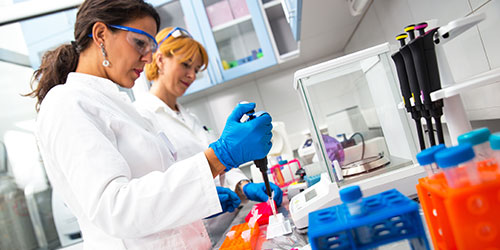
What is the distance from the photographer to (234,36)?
2.73m

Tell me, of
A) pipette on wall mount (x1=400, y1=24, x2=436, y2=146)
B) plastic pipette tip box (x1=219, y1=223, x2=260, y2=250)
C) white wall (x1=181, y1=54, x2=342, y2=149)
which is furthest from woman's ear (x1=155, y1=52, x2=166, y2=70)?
pipette on wall mount (x1=400, y1=24, x2=436, y2=146)

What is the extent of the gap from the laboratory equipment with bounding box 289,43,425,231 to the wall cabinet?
1.56 m

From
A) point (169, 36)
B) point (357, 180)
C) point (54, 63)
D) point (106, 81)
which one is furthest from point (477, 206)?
point (169, 36)

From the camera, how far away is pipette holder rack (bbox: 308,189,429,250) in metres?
0.41

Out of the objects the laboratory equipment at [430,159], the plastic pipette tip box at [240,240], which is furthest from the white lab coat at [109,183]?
the laboratory equipment at [430,159]

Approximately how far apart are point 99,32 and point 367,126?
100cm

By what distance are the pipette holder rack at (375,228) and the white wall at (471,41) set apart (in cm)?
60

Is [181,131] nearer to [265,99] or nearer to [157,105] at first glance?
[157,105]

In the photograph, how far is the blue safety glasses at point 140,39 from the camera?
112 centimetres

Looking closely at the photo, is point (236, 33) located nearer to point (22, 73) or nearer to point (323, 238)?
point (22, 73)

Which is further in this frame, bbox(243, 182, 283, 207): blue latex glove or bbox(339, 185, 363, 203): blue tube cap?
bbox(243, 182, 283, 207): blue latex glove

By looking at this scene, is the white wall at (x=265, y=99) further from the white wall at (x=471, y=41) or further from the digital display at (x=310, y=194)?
the digital display at (x=310, y=194)

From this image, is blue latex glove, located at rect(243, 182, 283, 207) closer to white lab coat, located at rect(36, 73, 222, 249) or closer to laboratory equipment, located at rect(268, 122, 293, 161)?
white lab coat, located at rect(36, 73, 222, 249)

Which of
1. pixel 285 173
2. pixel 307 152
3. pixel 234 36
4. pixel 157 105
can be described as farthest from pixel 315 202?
pixel 234 36
